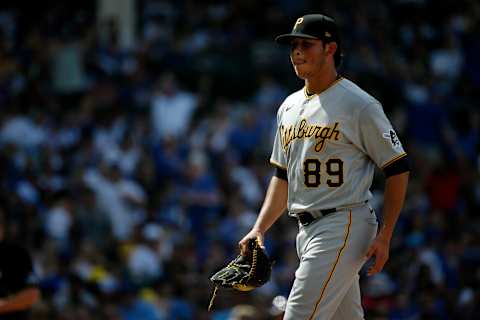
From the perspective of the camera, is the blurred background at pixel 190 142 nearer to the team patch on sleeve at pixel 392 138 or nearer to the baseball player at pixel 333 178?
the baseball player at pixel 333 178

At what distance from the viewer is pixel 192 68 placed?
Answer: 15.5 metres

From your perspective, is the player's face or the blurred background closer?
the player's face

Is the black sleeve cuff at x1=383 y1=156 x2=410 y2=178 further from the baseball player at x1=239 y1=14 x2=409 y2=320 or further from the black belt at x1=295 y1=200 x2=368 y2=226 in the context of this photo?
the black belt at x1=295 y1=200 x2=368 y2=226

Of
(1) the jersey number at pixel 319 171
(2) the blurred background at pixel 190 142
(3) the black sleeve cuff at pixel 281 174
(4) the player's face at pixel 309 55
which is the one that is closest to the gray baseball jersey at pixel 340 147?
(1) the jersey number at pixel 319 171

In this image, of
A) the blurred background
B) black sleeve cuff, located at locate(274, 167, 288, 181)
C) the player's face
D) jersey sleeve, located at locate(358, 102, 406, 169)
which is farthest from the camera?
the blurred background

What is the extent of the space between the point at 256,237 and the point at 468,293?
559 centimetres

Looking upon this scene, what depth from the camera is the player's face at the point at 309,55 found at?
5.42m

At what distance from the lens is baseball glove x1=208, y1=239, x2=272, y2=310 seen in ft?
18.0

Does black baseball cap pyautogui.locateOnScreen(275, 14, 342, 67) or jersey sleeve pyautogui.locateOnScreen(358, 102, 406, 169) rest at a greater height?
black baseball cap pyautogui.locateOnScreen(275, 14, 342, 67)

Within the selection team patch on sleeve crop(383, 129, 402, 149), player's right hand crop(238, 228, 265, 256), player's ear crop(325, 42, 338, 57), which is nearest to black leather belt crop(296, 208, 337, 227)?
player's right hand crop(238, 228, 265, 256)

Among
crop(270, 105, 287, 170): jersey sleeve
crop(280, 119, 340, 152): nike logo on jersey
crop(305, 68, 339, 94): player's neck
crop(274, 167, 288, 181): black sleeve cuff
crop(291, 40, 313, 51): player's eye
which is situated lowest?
crop(274, 167, 288, 181): black sleeve cuff

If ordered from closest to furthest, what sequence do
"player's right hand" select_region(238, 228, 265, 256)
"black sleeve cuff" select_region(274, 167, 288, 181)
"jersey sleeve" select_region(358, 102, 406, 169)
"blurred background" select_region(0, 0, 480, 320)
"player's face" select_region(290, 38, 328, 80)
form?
"jersey sleeve" select_region(358, 102, 406, 169), "player's face" select_region(290, 38, 328, 80), "player's right hand" select_region(238, 228, 265, 256), "black sleeve cuff" select_region(274, 167, 288, 181), "blurred background" select_region(0, 0, 480, 320)

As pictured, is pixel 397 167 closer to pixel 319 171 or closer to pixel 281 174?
pixel 319 171

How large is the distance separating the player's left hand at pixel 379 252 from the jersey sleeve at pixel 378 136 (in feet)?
1.23
